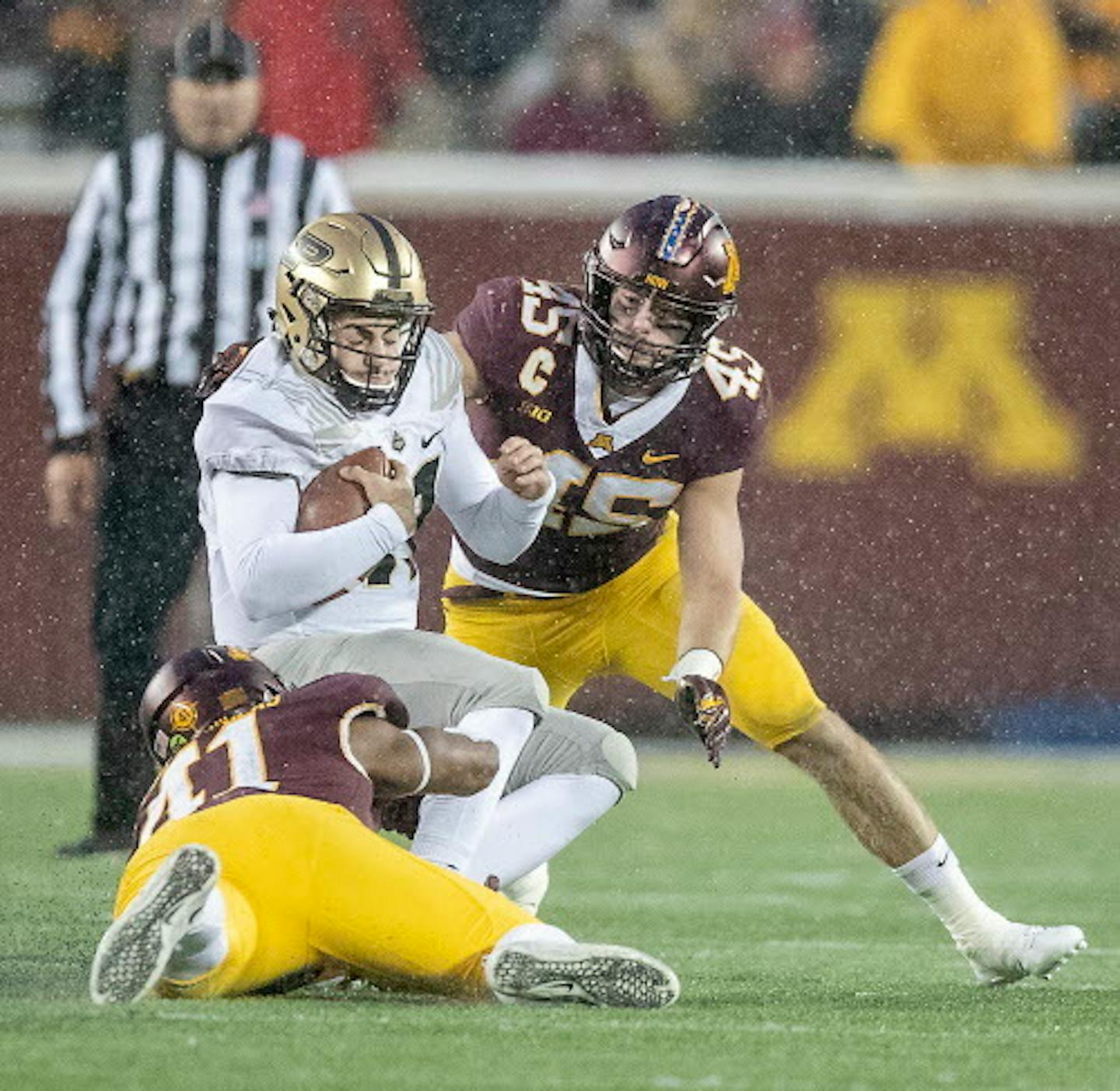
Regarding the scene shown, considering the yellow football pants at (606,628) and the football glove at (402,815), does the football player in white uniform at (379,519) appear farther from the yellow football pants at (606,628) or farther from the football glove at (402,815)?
the yellow football pants at (606,628)

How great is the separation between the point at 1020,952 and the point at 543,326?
121 centimetres

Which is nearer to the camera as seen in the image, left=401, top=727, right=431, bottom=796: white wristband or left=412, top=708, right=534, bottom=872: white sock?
left=401, top=727, right=431, bottom=796: white wristband

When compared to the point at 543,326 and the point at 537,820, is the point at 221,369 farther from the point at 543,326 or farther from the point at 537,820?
the point at 537,820

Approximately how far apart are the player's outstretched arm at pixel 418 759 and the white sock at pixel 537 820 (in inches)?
8.1

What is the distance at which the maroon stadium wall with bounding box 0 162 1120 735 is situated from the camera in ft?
26.8

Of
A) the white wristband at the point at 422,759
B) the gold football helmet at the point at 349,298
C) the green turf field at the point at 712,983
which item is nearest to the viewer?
the green turf field at the point at 712,983

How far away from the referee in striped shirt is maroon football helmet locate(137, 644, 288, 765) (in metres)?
1.91

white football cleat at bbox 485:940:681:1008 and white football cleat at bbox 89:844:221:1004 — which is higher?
white football cleat at bbox 89:844:221:1004

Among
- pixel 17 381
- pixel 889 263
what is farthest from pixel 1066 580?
pixel 17 381

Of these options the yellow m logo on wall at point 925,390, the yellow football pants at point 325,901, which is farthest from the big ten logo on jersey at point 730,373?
the yellow m logo on wall at point 925,390

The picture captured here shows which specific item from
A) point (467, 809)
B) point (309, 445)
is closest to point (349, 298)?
point (309, 445)

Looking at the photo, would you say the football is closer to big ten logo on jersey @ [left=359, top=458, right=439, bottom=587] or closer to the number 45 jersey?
big ten logo on jersey @ [left=359, top=458, right=439, bottom=587]

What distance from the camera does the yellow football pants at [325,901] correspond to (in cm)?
355

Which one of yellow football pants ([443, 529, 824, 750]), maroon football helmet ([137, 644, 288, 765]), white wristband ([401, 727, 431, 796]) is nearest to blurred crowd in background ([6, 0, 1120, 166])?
yellow football pants ([443, 529, 824, 750])
